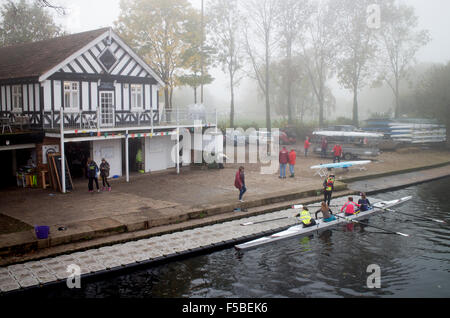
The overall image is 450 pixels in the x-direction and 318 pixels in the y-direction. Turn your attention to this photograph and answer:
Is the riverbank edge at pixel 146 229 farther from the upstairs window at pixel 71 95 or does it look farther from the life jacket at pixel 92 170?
the upstairs window at pixel 71 95

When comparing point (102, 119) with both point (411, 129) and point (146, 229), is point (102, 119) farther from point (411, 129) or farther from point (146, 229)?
point (411, 129)

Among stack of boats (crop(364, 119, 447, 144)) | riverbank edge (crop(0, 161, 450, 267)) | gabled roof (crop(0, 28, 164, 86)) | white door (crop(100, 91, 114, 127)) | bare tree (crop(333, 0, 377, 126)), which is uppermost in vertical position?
bare tree (crop(333, 0, 377, 126))

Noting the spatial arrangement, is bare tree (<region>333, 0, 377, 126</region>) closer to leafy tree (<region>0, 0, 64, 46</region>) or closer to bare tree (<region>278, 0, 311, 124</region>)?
bare tree (<region>278, 0, 311, 124</region>)

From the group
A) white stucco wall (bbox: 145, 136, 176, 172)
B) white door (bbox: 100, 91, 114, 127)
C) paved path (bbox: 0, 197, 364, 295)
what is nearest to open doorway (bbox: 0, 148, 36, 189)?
white door (bbox: 100, 91, 114, 127)

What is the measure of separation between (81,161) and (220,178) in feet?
26.6

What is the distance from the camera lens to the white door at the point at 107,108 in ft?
78.7

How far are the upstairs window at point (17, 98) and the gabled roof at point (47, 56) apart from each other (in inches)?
24.3

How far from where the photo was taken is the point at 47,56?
23688 mm

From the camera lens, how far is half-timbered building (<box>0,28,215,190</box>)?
21.6 metres

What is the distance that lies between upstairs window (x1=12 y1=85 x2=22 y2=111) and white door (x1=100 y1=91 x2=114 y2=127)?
416 centimetres

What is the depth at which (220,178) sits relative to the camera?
24562mm

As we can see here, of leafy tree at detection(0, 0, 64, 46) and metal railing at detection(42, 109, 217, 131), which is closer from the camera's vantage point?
metal railing at detection(42, 109, 217, 131)
